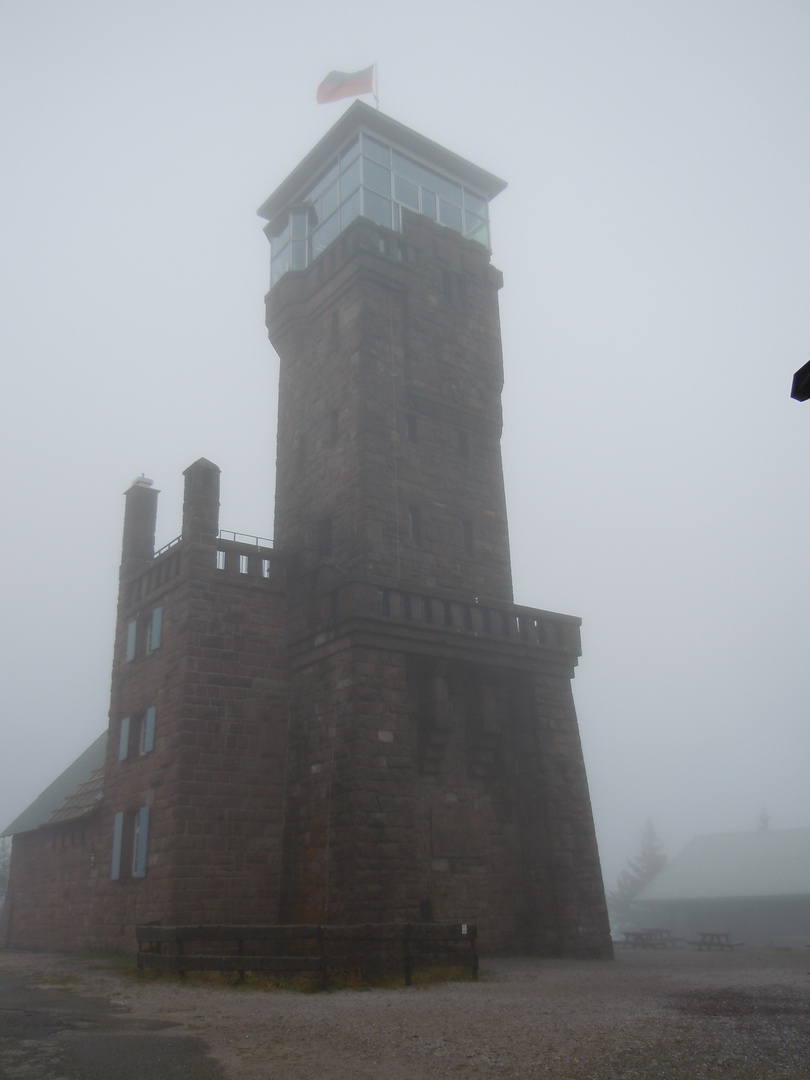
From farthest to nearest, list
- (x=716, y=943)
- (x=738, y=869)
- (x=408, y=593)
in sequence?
(x=738, y=869) → (x=716, y=943) → (x=408, y=593)

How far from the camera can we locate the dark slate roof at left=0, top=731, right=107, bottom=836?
2592 centimetres

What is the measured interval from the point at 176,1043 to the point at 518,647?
14.6 metres

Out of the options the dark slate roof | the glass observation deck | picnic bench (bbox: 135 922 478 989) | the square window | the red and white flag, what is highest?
the red and white flag

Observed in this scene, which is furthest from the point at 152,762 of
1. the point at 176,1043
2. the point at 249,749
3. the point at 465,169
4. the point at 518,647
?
the point at 465,169

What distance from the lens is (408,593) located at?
70.4 feet

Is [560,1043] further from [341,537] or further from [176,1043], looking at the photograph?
[341,537]

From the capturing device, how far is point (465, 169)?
98.6 feet

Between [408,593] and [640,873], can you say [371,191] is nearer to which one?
[408,593]

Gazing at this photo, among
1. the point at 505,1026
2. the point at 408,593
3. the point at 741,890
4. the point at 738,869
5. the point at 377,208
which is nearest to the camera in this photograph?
the point at 505,1026

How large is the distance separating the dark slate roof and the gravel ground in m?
10.3

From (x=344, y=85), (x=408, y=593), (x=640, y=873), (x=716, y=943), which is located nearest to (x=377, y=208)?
(x=344, y=85)

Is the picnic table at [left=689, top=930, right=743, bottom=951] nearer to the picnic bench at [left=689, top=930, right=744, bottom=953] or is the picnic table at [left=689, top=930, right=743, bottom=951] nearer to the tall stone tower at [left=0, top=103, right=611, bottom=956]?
the picnic bench at [left=689, top=930, right=744, bottom=953]

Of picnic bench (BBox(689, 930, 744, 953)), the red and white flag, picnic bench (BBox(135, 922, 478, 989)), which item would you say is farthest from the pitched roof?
the red and white flag

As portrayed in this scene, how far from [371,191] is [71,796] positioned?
21277 millimetres
